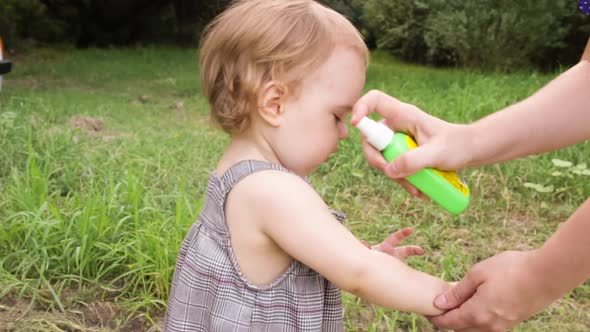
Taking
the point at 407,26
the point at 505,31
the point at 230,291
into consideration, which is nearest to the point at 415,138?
the point at 230,291

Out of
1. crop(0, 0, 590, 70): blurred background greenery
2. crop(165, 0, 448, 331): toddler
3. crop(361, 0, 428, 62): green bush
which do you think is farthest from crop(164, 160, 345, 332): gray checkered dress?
crop(361, 0, 428, 62): green bush

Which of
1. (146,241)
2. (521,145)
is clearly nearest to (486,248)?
(521,145)

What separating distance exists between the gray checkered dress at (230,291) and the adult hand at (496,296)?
26 centimetres

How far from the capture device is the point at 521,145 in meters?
1.51

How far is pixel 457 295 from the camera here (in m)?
1.35

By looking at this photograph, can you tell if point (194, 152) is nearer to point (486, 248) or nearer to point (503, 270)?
point (486, 248)

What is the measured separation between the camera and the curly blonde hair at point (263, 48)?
1288 millimetres

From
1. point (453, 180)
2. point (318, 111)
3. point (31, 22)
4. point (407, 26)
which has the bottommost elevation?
point (31, 22)

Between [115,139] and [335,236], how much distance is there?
2912 millimetres

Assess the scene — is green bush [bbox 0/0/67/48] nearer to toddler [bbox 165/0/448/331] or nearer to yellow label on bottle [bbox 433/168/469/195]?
toddler [bbox 165/0/448/331]

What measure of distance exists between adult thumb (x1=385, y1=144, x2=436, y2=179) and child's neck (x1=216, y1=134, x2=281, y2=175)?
0.22 m

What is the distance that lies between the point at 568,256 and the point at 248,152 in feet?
2.08

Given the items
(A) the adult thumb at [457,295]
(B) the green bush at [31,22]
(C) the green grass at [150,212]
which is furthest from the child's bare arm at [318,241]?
(B) the green bush at [31,22]

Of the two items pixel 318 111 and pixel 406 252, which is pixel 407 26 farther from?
pixel 318 111
